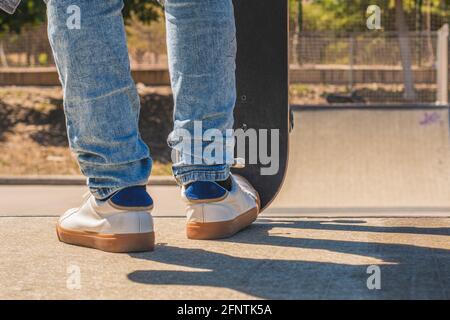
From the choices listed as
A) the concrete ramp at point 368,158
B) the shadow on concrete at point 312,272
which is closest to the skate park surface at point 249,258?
the shadow on concrete at point 312,272

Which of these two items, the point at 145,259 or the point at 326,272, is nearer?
the point at 326,272

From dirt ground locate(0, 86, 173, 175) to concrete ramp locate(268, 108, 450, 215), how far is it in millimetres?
1419

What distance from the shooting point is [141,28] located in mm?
14570

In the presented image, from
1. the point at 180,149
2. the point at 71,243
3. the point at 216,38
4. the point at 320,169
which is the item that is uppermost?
the point at 216,38

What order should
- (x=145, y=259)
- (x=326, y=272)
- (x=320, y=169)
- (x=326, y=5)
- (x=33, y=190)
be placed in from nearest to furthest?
(x=326, y=272) < (x=145, y=259) < (x=33, y=190) < (x=320, y=169) < (x=326, y=5)

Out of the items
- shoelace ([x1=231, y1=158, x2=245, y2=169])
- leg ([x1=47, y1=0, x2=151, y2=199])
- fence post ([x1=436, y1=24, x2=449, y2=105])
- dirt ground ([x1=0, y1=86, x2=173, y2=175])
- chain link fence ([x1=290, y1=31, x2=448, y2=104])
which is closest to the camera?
leg ([x1=47, y1=0, x2=151, y2=199])

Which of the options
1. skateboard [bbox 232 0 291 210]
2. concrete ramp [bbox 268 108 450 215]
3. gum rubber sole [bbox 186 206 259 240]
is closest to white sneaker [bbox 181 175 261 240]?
gum rubber sole [bbox 186 206 259 240]

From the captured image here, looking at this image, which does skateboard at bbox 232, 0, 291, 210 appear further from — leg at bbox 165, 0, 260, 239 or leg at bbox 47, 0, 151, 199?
leg at bbox 47, 0, 151, 199

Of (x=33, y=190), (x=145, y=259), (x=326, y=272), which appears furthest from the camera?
(x=33, y=190)

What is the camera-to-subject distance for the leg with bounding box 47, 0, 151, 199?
209 cm
